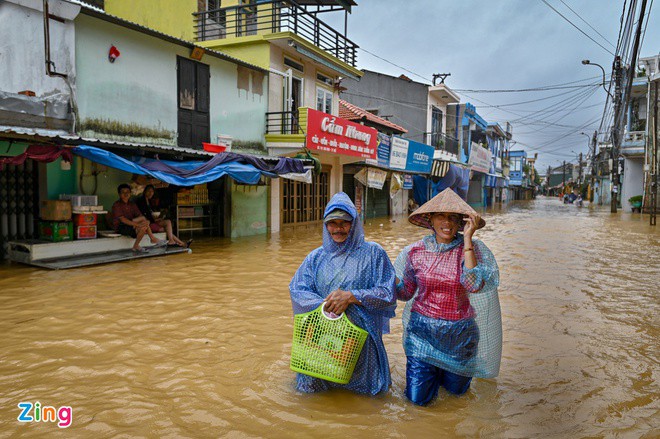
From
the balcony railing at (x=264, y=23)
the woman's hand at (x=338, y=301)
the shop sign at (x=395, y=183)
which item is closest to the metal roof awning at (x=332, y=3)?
the balcony railing at (x=264, y=23)

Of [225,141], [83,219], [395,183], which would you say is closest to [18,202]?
[83,219]

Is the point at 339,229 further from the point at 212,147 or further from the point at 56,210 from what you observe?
the point at 212,147

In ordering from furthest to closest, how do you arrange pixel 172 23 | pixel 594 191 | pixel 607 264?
pixel 594 191
pixel 172 23
pixel 607 264

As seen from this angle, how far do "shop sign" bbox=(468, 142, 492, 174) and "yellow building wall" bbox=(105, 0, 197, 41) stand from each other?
80.4 ft

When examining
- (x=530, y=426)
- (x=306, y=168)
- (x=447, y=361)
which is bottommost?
(x=530, y=426)

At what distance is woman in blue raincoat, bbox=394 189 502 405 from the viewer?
10.4 ft

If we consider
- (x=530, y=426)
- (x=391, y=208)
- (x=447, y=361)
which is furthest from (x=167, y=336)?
(x=391, y=208)

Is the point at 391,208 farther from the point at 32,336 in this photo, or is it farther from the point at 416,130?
the point at 32,336

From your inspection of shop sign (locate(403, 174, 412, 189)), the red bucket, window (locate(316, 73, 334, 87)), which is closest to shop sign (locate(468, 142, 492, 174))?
shop sign (locate(403, 174, 412, 189))

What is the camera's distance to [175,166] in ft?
32.7

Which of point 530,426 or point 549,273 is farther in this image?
point 549,273

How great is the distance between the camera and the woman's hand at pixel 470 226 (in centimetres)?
304

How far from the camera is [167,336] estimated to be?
193 inches

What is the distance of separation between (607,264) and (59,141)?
37.8ft
